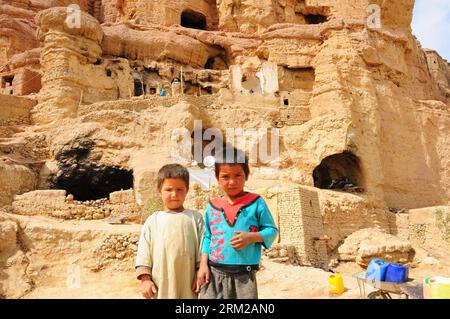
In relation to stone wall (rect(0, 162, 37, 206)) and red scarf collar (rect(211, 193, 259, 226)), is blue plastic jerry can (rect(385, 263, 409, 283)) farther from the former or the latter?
stone wall (rect(0, 162, 37, 206))

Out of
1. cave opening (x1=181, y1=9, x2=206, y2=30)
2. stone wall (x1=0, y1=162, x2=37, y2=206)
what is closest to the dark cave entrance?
stone wall (x1=0, y1=162, x2=37, y2=206)

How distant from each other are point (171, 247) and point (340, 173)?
16177 millimetres

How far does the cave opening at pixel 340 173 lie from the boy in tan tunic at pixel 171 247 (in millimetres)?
14500

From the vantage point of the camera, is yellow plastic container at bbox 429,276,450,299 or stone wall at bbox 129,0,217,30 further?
stone wall at bbox 129,0,217,30

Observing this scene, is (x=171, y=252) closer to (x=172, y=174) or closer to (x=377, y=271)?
(x=172, y=174)

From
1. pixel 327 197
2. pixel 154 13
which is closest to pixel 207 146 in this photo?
pixel 327 197

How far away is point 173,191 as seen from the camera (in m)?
3.45

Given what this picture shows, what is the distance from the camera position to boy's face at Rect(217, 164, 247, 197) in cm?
343

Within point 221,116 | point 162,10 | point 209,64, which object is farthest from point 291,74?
point 162,10

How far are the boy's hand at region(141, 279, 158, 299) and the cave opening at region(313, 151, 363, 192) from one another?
1480 centimetres

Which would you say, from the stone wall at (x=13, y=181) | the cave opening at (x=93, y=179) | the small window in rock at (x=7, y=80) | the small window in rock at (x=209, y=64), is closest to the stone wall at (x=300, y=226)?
the cave opening at (x=93, y=179)

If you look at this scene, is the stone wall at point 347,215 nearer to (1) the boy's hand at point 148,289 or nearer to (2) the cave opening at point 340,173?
(2) the cave opening at point 340,173

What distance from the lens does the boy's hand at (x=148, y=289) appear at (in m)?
3.23
